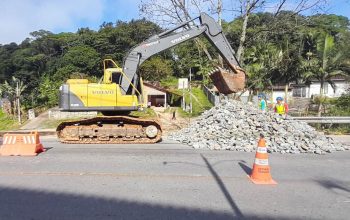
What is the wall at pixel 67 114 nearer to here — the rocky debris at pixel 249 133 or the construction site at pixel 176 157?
the construction site at pixel 176 157

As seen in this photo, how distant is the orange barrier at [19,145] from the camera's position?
1090 centimetres

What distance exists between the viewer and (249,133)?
1384 cm

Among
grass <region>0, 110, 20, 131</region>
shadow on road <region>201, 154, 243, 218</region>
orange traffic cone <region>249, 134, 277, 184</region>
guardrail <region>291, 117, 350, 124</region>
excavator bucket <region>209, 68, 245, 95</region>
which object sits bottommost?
grass <region>0, 110, 20, 131</region>

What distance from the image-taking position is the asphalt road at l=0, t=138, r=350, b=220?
19.1 ft

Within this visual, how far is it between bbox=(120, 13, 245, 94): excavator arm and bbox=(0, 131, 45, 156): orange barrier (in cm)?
445

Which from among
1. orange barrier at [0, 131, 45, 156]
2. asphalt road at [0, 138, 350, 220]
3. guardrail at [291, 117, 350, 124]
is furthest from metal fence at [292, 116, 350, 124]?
orange barrier at [0, 131, 45, 156]

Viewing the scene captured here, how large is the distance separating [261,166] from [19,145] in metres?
7.04

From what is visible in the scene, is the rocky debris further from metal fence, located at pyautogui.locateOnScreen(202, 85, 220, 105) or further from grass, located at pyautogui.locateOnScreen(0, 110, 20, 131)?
grass, located at pyautogui.locateOnScreen(0, 110, 20, 131)

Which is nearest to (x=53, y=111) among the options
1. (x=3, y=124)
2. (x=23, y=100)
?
(x=3, y=124)

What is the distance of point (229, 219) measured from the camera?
5500 millimetres

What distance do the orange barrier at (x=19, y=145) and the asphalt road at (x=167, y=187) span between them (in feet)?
1.37

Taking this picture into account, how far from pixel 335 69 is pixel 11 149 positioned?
34199 millimetres

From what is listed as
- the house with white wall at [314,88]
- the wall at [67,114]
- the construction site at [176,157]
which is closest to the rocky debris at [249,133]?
the construction site at [176,157]

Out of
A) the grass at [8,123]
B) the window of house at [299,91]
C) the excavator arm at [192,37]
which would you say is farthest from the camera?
the window of house at [299,91]
